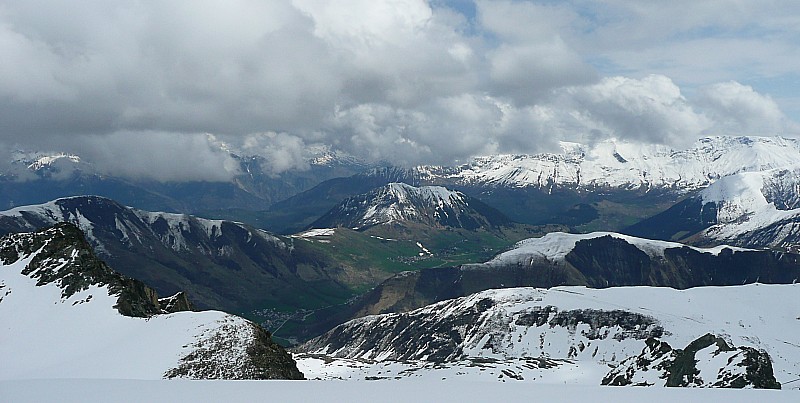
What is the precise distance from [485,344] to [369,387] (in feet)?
513

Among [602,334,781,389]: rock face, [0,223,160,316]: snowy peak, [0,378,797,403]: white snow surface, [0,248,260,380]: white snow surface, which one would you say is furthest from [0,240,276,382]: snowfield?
[602,334,781,389]: rock face

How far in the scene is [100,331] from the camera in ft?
157

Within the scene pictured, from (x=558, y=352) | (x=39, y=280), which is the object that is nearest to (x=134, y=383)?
(x=39, y=280)

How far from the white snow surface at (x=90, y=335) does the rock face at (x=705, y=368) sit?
160 feet

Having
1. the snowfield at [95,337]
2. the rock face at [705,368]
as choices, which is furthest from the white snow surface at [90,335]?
the rock face at [705,368]

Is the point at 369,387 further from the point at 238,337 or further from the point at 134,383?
the point at 238,337

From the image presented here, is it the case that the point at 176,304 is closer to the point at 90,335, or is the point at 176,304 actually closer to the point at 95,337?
the point at 90,335

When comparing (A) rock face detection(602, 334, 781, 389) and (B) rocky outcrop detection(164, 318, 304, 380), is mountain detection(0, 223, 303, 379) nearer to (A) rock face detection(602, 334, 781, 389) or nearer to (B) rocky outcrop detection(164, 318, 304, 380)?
(B) rocky outcrop detection(164, 318, 304, 380)

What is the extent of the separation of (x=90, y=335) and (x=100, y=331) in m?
0.97

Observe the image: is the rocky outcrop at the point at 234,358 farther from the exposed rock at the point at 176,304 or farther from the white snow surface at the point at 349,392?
the white snow surface at the point at 349,392

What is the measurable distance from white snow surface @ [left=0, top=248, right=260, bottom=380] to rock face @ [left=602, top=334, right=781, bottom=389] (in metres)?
48.7

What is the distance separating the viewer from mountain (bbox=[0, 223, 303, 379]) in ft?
133

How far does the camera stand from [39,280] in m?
57.8

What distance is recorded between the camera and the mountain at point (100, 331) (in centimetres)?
4041
